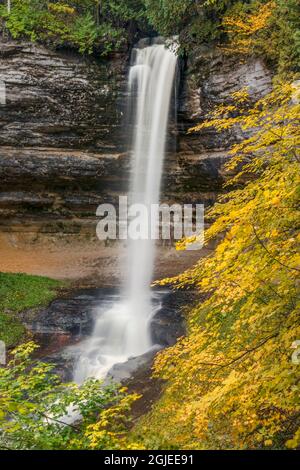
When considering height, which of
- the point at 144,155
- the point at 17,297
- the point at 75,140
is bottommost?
the point at 17,297

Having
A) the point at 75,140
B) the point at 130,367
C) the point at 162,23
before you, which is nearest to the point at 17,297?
the point at 130,367

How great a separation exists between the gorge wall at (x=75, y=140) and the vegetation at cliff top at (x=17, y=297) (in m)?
3.57

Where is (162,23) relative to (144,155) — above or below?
above

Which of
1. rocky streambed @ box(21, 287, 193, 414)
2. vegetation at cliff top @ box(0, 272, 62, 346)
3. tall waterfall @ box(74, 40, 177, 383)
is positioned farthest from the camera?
tall waterfall @ box(74, 40, 177, 383)

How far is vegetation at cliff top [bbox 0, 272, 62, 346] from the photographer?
11977 millimetres

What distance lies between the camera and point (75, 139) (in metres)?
17.3

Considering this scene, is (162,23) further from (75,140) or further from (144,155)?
(75,140)

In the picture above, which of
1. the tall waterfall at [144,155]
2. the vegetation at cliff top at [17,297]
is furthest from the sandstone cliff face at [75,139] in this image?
the vegetation at cliff top at [17,297]

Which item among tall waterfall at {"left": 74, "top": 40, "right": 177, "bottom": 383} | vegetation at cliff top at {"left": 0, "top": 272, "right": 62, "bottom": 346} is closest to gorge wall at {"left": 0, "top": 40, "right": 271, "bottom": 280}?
tall waterfall at {"left": 74, "top": 40, "right": 177, "bottom": 383}

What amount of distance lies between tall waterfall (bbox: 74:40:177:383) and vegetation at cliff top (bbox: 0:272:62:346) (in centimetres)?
243

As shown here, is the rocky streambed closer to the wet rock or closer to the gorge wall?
the wet rock

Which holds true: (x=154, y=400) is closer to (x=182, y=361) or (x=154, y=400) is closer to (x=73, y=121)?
(x=182, y=361)

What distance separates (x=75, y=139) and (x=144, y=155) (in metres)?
2.97

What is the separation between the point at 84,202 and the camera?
724 inches
